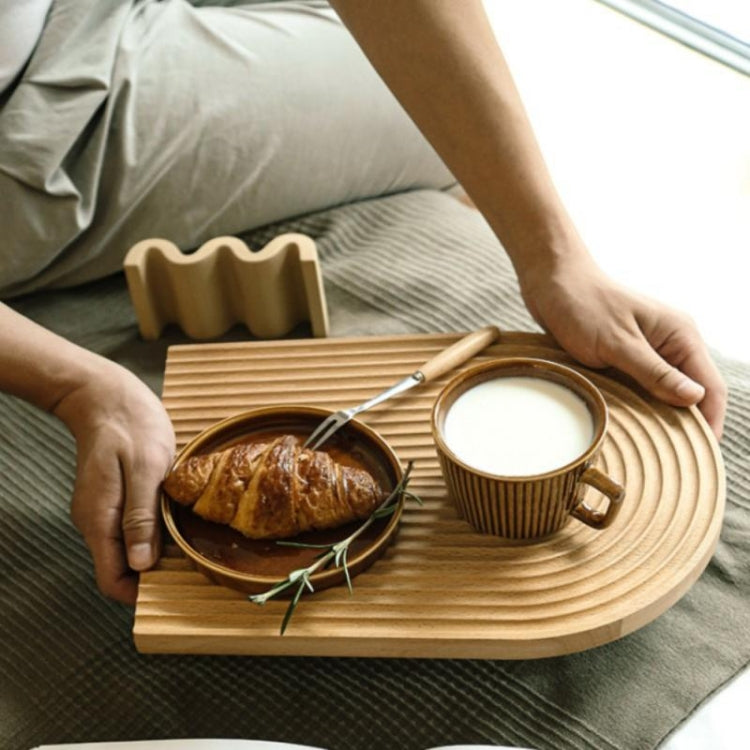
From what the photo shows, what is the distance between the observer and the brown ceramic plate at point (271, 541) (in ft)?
2.67

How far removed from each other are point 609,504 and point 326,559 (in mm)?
231

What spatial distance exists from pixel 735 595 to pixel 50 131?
37.3 inches

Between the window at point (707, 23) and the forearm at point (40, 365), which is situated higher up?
the window at point (707, 23)

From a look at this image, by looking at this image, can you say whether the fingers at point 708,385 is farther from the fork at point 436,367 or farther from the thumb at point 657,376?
the fork at point 436,367

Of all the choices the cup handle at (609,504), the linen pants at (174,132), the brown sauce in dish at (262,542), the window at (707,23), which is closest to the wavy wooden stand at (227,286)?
the linen pants at (174,132)

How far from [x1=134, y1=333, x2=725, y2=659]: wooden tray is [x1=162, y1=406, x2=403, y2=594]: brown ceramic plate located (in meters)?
0.02

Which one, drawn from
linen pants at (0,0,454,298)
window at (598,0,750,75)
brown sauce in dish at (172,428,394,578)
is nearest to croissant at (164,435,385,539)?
brown sauce in dish at (172,428,394,578)

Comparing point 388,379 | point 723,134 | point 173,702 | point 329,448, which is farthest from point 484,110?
point 723,134

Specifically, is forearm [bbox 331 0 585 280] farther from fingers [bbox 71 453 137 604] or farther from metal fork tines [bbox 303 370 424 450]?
fingers [bbox 71 453 137 604]

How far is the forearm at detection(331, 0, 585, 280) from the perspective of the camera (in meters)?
1.08

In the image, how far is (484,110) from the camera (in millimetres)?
1092

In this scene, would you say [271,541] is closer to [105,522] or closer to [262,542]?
[262,542]

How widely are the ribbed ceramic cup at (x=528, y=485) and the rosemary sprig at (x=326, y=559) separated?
0.05 m

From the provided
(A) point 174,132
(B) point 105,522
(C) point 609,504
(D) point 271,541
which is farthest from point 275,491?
(A) point 174,132
